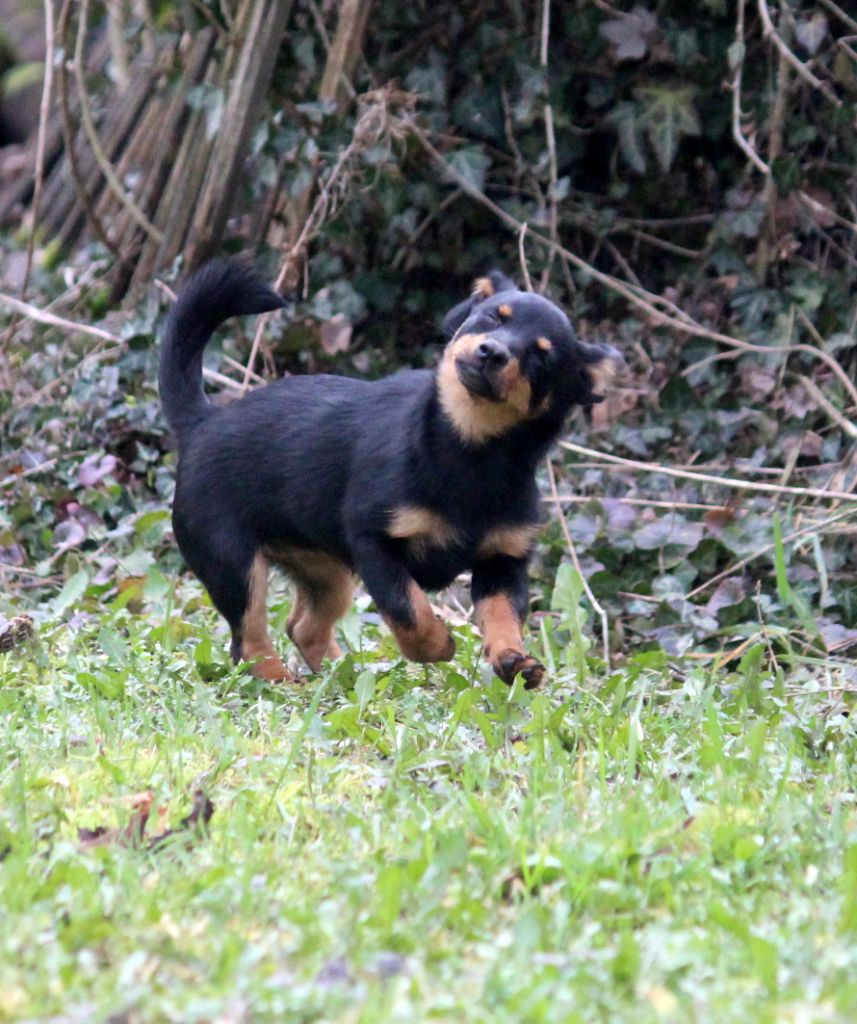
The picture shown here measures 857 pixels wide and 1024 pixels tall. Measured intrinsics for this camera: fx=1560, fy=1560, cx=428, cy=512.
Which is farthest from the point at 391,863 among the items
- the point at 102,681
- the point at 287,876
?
the point at 102,681

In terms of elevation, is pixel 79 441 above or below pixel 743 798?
below

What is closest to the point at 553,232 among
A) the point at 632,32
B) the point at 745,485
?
the point at 632,32

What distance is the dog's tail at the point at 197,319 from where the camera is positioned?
15.7 ft

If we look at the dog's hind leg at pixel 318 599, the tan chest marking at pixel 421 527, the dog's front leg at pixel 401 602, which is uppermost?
the tan chest marking at pixel 421 527

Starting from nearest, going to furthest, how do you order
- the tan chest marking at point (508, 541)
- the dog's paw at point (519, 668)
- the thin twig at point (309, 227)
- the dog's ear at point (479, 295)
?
the dog's paw at point (519, 668) < the tan chest marking at point (508, 541) < the dog's ear at point (479, 295) < the thin twig at point (309, 227)

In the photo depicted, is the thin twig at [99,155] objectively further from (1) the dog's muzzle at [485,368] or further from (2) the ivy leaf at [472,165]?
(1) the dog's muzzle at [485,368]

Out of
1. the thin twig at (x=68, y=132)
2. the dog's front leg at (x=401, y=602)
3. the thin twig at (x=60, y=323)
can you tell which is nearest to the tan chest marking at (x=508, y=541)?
the dog's front leg at (x=401, y=602)

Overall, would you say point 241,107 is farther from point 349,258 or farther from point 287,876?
point 287,876

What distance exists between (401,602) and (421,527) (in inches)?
8.6

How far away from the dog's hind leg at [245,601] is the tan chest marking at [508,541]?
741 millimetres

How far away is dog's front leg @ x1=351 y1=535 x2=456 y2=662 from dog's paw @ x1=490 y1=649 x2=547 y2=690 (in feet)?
0.65

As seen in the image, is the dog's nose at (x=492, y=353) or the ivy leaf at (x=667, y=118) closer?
the dog's nose at (x=492, y=353)

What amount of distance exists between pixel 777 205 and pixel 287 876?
484 cm

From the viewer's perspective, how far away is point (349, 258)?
7266mm
